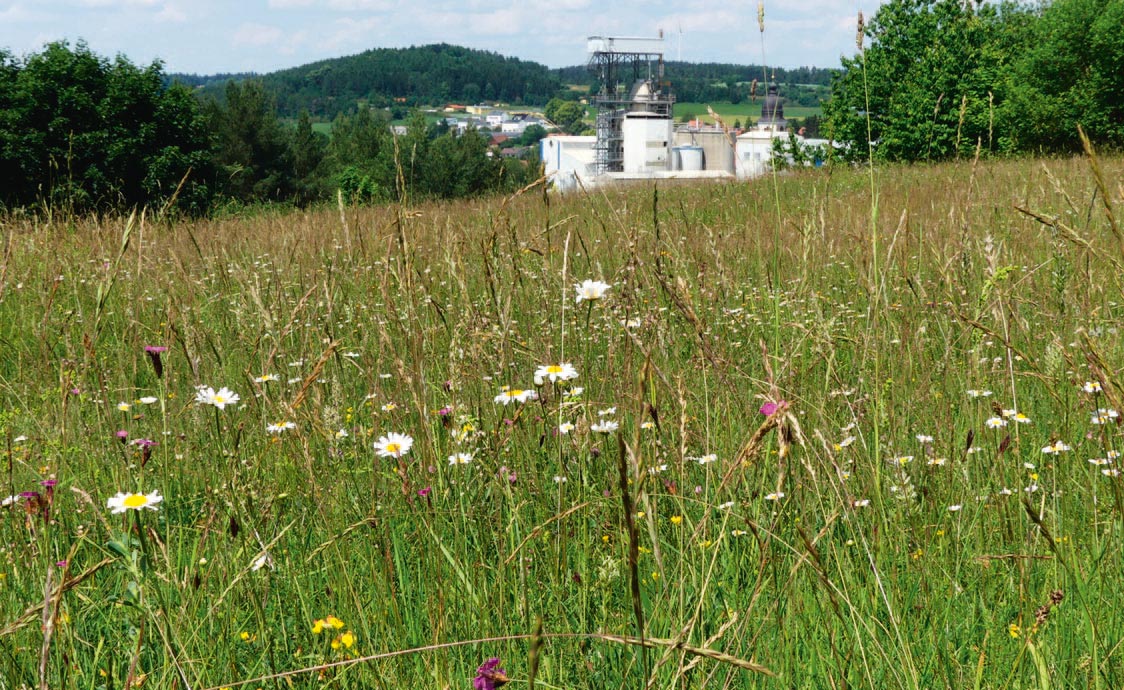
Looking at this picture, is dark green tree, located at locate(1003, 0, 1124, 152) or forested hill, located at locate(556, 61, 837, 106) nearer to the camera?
forested hill, located at locate(556, 61, 837, 106)

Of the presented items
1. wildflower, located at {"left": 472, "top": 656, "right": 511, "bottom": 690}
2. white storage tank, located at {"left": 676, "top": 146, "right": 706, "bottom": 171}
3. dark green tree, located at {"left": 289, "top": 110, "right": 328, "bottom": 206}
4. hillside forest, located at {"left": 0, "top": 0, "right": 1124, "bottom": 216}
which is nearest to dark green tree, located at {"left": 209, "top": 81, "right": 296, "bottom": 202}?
hillside forest, located at {"left": 0, "top": 0, "right": 1124, "bottom": 216}

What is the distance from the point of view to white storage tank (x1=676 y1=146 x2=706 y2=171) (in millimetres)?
81812

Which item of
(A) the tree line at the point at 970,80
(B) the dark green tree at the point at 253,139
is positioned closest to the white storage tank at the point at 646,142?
(B) the dark green tree at the point at 253,139

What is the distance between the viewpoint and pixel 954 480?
1967 millimetres

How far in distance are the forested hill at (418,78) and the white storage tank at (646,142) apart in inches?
2640

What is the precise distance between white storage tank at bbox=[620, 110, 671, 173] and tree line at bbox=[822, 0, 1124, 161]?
124 feet

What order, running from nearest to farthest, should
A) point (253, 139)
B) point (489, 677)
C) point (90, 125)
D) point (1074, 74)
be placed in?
point (489, 677), point (1074, 74), point (90, 125), point (253, 139)

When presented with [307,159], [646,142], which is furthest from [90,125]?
[646,142]

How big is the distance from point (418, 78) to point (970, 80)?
146867 millimetres

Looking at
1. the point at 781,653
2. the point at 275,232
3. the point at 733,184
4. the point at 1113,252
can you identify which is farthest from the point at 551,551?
the point at 733,184

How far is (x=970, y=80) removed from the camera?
37281 millimetres

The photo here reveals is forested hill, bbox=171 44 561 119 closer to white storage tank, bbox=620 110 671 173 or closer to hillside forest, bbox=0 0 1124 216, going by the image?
white storage tank, bbox=620 110 671 173

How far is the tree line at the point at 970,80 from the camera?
1085 inches

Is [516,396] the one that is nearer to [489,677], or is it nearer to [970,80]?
[489,677]
